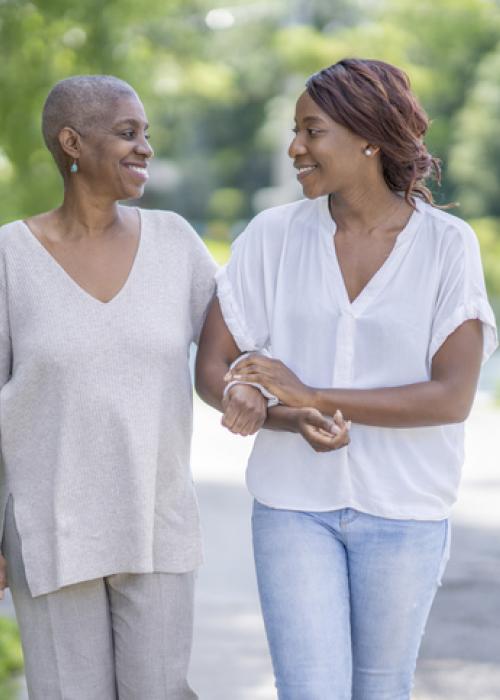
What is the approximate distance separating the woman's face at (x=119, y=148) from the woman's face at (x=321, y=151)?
0.36 meters

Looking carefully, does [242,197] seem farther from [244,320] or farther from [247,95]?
[244,320]

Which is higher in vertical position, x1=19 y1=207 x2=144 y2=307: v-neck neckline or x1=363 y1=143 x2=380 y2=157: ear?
x1=363 y1=143 x2=380 y2=157: ear

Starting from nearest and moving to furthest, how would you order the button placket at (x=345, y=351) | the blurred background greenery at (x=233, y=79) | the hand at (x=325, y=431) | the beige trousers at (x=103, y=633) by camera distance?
the hand at (x=325, y=431) < the button placket at (x=345, y=351) < the beige trousers at (x=103, y=633) < the blurred background greenery at (x=233, y=79)

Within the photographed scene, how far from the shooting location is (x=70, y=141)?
3.34m

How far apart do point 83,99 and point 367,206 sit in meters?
0.71

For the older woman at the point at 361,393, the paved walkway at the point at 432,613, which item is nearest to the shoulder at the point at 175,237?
the older woman at the point at 361,393

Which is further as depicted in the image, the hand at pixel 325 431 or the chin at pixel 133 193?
the chin at pixel 133 193

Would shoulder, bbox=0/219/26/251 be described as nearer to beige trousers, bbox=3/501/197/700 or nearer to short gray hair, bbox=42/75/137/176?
short gray hair, bbox=42/75/137/176

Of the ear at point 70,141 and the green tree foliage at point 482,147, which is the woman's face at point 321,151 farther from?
the green tree foliage at point 482,147

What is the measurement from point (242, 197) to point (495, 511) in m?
31.9

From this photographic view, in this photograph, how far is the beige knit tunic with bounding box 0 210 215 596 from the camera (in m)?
3.23

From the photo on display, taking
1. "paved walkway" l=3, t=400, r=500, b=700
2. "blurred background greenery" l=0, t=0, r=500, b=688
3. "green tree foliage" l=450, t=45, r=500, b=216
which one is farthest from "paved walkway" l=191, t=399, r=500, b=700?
"green tree foliage" l=450, t=45, r=500, b=216

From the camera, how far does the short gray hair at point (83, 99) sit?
3.31m

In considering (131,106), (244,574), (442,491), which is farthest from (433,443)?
(244,574)
